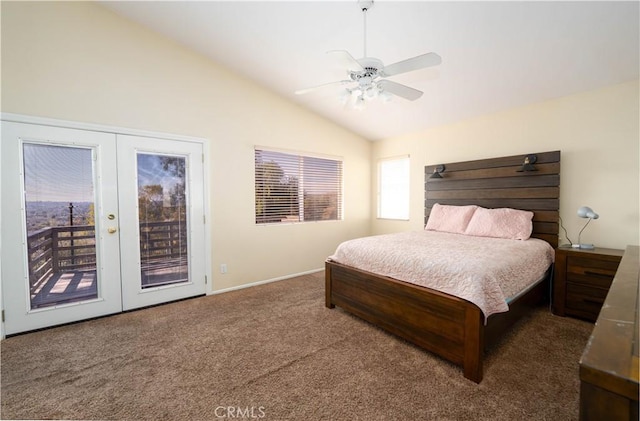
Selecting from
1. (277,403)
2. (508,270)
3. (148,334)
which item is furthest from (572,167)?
(148,334)

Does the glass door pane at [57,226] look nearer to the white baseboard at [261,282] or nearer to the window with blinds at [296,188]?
the white baseboard at [261,282]

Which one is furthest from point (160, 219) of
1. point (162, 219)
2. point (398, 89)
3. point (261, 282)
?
point (398, 89)

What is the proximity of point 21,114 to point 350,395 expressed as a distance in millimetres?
3609

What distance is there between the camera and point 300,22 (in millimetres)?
2551

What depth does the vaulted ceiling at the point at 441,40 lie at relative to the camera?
213 centimetres

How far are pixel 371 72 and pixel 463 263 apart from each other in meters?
1.61

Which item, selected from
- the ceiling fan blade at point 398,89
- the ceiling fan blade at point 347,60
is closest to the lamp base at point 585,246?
the ceiling fan blade at point 398,89

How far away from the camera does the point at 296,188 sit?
14.2 ft

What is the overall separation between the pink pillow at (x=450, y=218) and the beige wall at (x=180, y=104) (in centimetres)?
156

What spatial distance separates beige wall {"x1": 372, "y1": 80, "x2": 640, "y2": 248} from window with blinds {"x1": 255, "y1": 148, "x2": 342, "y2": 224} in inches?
90.9

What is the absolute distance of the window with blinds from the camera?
3979 millimetres

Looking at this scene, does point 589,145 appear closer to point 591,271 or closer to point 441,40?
point 591,271

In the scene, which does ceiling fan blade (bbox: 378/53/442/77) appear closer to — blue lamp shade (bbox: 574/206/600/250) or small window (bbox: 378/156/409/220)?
blue lamp shade (bbox: 574/206/600/250)

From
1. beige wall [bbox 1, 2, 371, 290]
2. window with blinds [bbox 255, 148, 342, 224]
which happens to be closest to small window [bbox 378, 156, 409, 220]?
beige wall [bbox 1, 2, 371, 290]
